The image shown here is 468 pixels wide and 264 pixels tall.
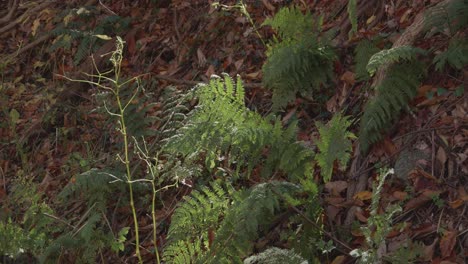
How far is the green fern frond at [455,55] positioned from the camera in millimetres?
3885

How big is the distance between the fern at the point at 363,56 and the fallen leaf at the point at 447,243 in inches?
49.6

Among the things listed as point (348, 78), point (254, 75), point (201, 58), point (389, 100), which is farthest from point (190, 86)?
point (389, 100)

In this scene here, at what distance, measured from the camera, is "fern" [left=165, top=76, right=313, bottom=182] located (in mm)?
3682

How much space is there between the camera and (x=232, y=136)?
363cm

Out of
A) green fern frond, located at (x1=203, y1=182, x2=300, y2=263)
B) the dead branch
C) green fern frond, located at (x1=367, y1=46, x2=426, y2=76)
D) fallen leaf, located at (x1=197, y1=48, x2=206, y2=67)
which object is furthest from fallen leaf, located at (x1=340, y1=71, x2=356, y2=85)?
the dead branch

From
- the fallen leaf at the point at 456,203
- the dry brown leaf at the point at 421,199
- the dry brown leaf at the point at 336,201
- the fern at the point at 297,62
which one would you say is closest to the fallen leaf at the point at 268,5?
the fern at the point at 297,62

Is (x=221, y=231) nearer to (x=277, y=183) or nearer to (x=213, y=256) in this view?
(x=213, y=256)

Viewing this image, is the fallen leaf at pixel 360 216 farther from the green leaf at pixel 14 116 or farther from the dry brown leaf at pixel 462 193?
the green leaf at pixel 14 116

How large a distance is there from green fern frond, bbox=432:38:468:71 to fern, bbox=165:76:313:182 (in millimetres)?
899

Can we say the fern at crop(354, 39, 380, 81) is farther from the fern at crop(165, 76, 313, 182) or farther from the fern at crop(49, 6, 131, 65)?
the fern at crop(49, 6, 131, 65)

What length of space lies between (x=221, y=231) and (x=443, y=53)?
160 cm

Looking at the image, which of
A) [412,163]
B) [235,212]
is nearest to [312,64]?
[412,163]

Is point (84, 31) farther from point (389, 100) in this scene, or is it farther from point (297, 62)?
point (389, 100)

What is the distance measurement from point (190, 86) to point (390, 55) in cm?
205
